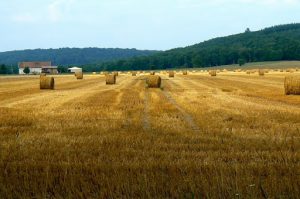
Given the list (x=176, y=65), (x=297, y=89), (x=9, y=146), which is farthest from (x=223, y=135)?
(x=176, y=65)

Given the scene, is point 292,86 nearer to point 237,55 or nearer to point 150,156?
point 150,156

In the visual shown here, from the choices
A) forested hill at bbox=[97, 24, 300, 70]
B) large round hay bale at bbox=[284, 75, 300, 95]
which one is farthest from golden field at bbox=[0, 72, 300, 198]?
forested hill at bbox=[97, 24, 300, 70]

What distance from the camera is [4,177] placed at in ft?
24.1

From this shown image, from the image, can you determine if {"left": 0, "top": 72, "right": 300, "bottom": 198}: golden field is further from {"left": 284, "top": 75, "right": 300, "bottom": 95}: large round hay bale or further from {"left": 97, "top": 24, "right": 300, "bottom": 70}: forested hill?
{"left": 97, "top": 24, "right": 300, "bottom": 70}: forested hill

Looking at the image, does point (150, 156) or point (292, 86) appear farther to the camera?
point (292, 86)

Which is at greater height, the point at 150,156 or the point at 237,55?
the point at 150,156

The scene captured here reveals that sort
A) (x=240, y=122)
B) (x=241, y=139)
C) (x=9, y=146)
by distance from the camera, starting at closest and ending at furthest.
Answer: (x=9, y=146)
(x=241, y=139)
(x=240, y=122)

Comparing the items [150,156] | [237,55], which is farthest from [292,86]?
[237,55]

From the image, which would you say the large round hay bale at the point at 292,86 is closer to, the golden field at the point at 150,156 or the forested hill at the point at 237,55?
the golden field at the point at 150,156

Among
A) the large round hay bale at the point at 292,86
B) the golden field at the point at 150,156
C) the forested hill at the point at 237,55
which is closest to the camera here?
the golden field at the point at 150,156

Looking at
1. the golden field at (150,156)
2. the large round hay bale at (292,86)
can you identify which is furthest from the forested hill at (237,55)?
the golden field at (150,156)

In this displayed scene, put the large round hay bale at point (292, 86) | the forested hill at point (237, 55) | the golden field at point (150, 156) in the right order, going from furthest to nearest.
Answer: the forested hill at point (237, 55)
the large round hay bale at point (292, 86)
the golden field at point (150, 156)

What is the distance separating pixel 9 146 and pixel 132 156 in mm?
2521

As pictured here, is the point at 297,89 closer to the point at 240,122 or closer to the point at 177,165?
the point at 240,122
